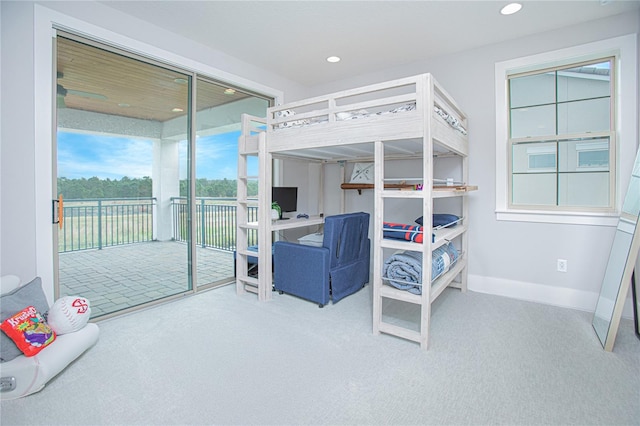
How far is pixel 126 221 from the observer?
2.83 meters

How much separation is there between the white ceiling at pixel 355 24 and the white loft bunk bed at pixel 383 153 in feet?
2.15

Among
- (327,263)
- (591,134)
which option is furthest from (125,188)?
(591,134)

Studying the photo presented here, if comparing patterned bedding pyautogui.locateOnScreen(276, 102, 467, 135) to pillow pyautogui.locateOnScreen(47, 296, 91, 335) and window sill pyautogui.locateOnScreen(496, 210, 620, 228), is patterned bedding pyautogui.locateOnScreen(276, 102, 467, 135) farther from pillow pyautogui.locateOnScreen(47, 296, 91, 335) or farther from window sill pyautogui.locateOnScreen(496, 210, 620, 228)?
pillow pyautogui.locateOnScreen(47, 296, 91, 335)

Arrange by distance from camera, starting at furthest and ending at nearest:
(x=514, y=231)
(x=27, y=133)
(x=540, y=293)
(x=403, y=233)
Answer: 1. (x=514, y=231)
2. (x=540, y=293)
3. (x=403, y=233)
4. (x=27, y=133)

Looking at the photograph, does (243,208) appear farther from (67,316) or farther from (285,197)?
(67,316)

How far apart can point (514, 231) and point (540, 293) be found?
0.62 metres

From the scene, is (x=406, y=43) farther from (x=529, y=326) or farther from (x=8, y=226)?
(x=8, y=226)

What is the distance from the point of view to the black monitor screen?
3801 millimetres

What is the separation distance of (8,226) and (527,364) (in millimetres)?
3471

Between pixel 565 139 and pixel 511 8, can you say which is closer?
pixel 511 8

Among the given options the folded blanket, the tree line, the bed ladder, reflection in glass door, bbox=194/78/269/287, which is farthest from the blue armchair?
the tree line

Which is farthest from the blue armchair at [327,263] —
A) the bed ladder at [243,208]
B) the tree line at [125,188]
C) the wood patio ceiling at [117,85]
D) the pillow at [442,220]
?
the wood patio ceiling at [117,85]

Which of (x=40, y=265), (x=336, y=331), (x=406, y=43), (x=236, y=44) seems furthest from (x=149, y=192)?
(x=406, y=43)

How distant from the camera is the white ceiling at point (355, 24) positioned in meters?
2.56
